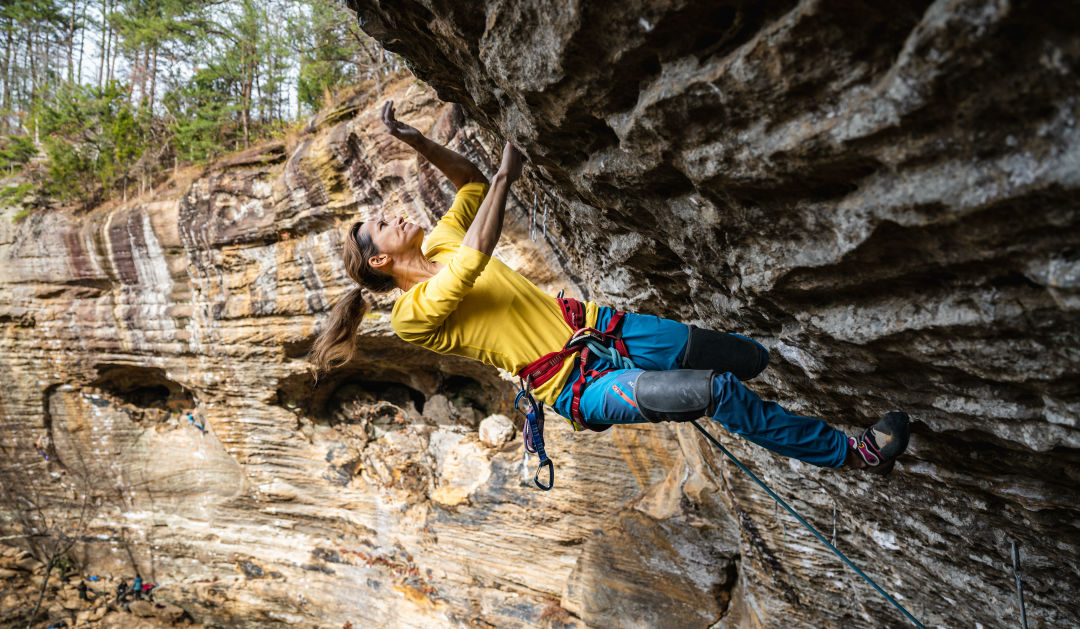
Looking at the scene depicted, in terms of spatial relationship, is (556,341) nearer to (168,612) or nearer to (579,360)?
(579,360)

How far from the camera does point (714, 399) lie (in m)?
1.97

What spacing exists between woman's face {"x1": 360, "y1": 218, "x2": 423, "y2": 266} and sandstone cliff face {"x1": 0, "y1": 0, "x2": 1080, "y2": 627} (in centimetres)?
61

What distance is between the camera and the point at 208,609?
8562 mm

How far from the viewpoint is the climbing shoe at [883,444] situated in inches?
77.3

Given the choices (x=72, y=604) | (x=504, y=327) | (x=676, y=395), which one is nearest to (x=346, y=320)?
(x=504, y=327)

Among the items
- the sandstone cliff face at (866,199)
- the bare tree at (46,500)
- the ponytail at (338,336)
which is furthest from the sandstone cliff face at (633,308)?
the ponytail at (338,336)

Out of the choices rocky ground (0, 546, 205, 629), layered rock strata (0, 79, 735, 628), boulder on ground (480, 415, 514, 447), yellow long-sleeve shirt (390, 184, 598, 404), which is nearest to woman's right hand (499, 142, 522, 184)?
yellow long-sleeve shirt (390, 184, 598, 404)

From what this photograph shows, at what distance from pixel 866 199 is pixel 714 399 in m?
0.80

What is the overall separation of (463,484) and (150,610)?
20.2 ft

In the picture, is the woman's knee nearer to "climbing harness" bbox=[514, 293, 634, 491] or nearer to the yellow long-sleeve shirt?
"climbing harness" bbox=[514, 293, 634, 491]

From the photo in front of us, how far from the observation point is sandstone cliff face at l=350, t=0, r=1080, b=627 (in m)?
1.18

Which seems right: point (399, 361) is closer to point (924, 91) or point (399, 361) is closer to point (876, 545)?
point (876, 545)

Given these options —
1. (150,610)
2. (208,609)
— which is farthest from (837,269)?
(150,610)

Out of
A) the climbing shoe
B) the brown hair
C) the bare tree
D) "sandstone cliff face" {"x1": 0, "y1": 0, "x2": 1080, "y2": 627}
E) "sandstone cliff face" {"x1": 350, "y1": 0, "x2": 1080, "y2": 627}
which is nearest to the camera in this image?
"sandstone cliff face" {"x1": 350, "y1": 0, "x2": 1080, "y2": 627}
